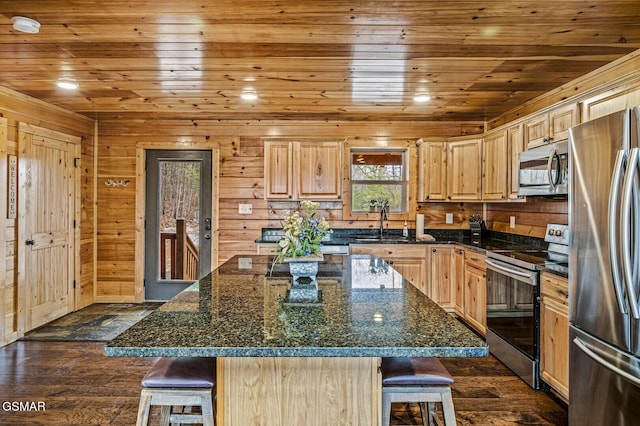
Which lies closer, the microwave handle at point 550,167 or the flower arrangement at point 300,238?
the flower arrangement at point 300,238

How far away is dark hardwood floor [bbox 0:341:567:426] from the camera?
2.45 m

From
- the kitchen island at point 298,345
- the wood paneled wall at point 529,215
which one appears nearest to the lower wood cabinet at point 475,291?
the wood paneled wall at point 529,215

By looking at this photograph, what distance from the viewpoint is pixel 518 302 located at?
303cm

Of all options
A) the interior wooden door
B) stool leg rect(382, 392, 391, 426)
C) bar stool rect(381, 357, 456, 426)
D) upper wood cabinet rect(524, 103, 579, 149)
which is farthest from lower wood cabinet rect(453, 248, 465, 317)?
the interior wooden door

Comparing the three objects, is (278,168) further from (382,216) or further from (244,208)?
(382,216)

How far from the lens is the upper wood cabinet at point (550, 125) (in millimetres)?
2982

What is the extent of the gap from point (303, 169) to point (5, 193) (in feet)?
9.90

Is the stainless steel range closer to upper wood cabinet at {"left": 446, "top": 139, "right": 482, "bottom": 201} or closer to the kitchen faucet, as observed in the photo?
upper wood cabinet at {"left": 446, "top": 139, "right": 482, "bottom": 201}

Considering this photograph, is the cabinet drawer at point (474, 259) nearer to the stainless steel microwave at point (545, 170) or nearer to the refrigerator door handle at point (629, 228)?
the stainless steel microwave at point (545, 170)

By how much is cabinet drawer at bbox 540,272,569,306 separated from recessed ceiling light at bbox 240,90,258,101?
2.99 metres

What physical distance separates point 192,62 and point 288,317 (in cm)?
238

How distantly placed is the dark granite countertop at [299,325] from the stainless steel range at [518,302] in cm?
133

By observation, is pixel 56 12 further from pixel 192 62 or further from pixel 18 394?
pixel 18 394

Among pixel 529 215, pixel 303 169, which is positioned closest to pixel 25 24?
pixel 303 169
